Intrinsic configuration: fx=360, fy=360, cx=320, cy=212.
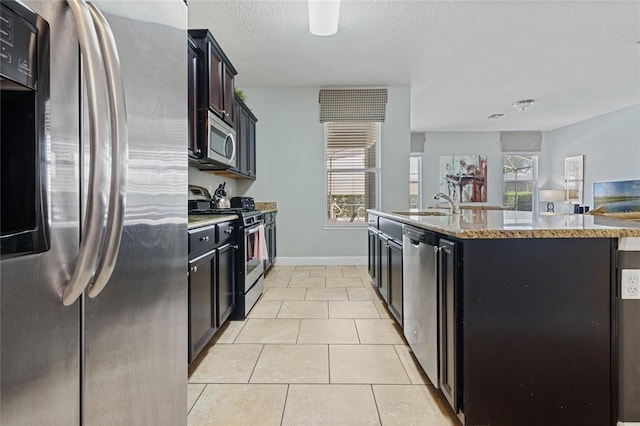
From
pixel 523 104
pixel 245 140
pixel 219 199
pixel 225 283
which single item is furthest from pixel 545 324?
pixel 523 104

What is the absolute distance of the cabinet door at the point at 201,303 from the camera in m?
1.89

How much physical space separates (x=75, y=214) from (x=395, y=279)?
7.20ft

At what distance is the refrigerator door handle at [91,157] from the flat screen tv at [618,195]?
7.80 m

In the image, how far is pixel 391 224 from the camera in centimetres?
267

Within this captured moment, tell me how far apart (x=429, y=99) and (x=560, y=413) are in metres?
5.33

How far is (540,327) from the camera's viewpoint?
1.37m

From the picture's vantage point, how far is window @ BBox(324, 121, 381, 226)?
536 cm

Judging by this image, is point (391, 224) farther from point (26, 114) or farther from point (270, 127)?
point (270, 127)

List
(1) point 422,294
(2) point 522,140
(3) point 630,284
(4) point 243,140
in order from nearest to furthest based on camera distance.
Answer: (3) point 630,284
(1) point 422,294
(4) point 243,140
(2) point 522,140

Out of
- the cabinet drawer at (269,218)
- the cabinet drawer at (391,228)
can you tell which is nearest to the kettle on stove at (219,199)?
the cabinet drawer at (269,218)

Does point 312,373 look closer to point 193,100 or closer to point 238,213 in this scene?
point 238,213

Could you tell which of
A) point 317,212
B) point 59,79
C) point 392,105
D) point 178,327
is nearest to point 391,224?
point 178,327

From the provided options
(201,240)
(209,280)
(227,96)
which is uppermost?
(227,96)

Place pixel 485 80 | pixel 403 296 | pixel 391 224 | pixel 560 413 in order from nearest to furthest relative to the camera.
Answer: pixel 560 413 < pixel 403 296 < pixel 391 224 < pixel 485 80
